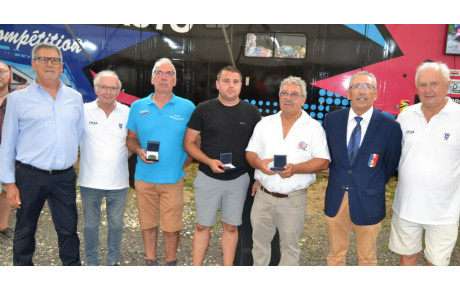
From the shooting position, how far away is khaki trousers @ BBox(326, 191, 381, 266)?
3309mm

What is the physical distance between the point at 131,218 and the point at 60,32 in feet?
14.4

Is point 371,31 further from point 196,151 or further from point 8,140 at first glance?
point 8,140

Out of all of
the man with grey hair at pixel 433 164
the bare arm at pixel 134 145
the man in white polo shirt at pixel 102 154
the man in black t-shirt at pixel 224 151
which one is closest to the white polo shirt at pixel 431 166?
the man with grey hair at pixel 433 164

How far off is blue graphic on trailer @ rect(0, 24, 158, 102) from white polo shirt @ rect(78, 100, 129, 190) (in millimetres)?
4109

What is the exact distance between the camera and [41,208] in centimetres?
347

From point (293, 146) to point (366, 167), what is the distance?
0.67 m

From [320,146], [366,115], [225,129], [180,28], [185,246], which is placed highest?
[180,28]

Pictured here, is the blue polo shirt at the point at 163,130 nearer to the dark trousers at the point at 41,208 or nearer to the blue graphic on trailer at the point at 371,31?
the dark trousers at the point at 41,208

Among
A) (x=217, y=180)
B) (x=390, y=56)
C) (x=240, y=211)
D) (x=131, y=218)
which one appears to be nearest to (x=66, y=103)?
(x=217, y=180)

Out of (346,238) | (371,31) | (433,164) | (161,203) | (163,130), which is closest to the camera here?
(433,164)

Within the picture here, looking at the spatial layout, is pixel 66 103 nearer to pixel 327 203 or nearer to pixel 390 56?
pixel 327 203

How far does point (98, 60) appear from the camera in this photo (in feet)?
24.7

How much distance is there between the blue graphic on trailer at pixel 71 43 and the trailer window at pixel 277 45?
2.02 meters

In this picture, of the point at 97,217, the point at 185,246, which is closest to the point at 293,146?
the point at 97,217
